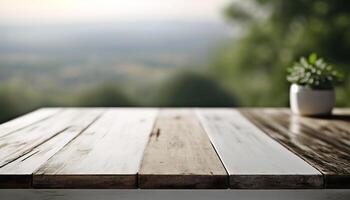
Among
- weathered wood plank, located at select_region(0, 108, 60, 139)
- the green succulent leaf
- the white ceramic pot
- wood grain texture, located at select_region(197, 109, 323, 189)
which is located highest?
the green succulent leaf

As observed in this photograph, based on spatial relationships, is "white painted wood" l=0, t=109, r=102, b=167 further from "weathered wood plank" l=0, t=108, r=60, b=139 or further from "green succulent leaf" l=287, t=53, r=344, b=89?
"green succulent leaf" l=287, t=53, r=344, b=89

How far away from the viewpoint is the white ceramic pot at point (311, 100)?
1881mm

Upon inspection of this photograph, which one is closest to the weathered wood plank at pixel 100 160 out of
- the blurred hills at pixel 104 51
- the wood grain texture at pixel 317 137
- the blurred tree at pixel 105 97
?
the wood grain texture at pixel 317 137

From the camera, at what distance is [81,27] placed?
499 cm

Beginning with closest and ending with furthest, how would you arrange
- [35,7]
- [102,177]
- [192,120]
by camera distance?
[102,177]
[192,120]
[35,7]

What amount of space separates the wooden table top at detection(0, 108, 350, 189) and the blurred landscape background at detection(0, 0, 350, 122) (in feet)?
9.22

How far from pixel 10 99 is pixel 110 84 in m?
0.93

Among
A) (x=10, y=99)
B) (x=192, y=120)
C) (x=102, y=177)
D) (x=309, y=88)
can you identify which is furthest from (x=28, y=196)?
(x=10, y=99)

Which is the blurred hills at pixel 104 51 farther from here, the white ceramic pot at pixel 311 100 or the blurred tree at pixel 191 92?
the white ceramic pot at pixel 311 100

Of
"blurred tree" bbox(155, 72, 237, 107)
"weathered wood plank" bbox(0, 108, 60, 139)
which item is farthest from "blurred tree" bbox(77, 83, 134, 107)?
"weathered wood plank" bbox(0, 108, 60, 139)

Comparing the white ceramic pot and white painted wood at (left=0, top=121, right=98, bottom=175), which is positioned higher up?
the white ceramic pot

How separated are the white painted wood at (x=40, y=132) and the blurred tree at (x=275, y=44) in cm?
291

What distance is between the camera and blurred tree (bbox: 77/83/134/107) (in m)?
4.73

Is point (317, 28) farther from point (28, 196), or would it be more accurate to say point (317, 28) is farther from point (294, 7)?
point (28, 196)
